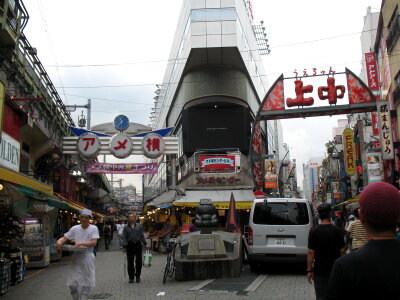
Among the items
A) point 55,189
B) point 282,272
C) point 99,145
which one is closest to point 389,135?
point 282,272

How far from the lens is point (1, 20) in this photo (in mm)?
11445

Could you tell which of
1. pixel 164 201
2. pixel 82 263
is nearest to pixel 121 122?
pixel 164 201

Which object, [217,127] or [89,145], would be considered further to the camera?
[217,127]

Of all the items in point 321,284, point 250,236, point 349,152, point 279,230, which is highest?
point 349,152

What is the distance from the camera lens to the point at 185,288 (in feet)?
30.7

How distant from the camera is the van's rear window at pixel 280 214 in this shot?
468 inches

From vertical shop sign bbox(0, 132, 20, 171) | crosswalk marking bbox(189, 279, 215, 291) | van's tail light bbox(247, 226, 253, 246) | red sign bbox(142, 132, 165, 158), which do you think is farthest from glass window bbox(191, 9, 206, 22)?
crosswalk marking bbox(189, 279, 215, 291)

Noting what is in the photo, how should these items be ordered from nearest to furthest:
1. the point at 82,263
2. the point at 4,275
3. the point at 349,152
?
the point at 82,263 < the point at 4,275 < the point at 349,152

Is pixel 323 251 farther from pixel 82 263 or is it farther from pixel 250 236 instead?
pixel 250 236

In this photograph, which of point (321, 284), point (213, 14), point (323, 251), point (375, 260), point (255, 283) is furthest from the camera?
point (213, 14)

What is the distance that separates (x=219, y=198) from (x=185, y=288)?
13579 millimetres

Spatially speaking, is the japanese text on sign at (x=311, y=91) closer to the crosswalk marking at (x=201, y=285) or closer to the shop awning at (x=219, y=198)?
the shop awning at (x=219, y=198)

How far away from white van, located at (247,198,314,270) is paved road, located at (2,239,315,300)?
22.1 inches

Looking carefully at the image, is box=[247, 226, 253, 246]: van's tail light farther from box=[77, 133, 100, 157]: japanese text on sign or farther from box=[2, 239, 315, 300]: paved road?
box=[77, 133, 100, 157]: japanese text on sign
